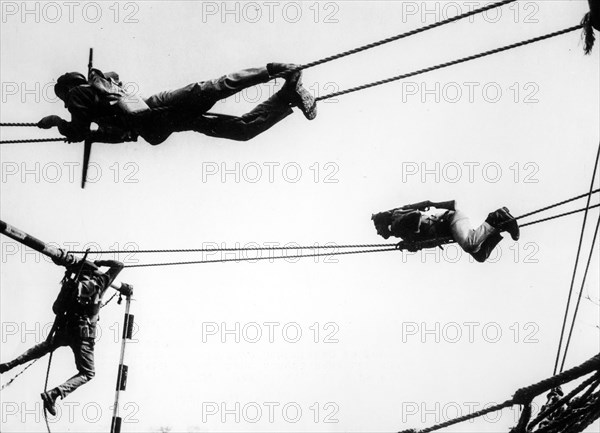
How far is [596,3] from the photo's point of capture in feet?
14.7

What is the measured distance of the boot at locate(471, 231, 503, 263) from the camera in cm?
680

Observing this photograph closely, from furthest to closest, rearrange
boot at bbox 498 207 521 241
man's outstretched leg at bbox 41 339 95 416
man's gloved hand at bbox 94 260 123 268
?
man's gloved hand at bbox 94 260 123 268
man's outstretched leg at bbox 41 339 95 416
boot at bbox 498 207 521 241

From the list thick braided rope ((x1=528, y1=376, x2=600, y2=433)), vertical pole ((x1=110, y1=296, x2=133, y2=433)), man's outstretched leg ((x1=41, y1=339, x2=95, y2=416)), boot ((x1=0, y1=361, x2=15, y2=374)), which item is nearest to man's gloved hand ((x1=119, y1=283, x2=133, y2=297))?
vertical pole ((x1=110, y1=296, x2=133, y2=433))

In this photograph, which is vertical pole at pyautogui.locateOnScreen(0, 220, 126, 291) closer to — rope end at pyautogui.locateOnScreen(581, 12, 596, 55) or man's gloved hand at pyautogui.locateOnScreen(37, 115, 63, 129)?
man's gloved hand at pyautogui.locateOnScreen(37, 115, 63, 129)

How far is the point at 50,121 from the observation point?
21.4 feet

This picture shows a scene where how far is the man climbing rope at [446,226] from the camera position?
677 centimetres

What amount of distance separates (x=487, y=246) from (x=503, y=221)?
1.15 feet

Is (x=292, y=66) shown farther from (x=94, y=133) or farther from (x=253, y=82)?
(x=94, y=133)

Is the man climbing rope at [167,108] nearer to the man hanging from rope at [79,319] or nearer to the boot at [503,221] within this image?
the boot at [503,221]

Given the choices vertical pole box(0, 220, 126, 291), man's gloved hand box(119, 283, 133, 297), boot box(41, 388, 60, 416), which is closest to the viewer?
vertical pole box(0, 220, 126, 291)

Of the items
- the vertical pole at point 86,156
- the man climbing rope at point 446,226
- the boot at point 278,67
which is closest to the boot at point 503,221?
the man climbing rope at point 446,226

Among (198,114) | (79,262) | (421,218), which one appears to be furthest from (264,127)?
(79,262)

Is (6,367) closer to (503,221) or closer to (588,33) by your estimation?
(503,221)

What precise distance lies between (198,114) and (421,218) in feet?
9.36
